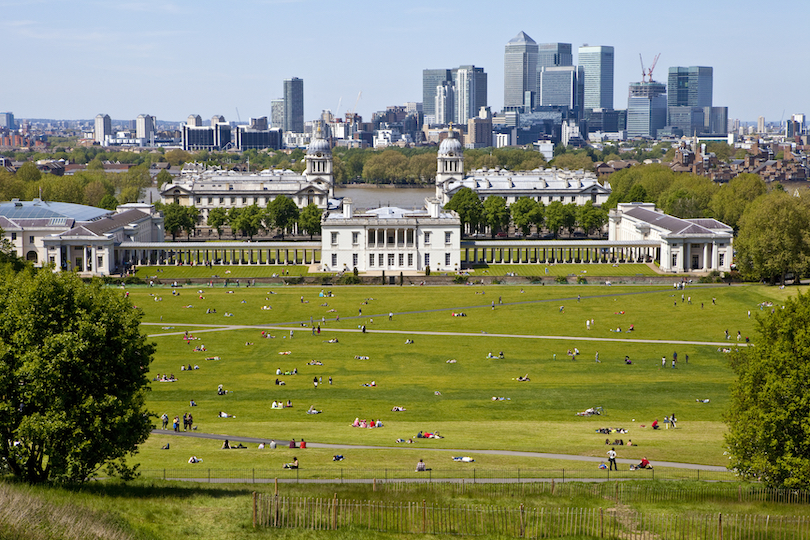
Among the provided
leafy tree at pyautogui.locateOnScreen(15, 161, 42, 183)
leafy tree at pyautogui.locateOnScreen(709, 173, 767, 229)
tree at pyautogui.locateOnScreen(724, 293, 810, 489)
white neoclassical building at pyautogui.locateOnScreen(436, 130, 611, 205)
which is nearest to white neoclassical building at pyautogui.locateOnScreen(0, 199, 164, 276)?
leafy tree at pyautogui.locateOnScreen(15, 161, 42, 183)


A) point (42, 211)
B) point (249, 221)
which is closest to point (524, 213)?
point (249, 221)

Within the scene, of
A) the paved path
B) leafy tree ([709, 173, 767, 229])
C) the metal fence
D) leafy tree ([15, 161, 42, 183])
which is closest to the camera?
the metal fence

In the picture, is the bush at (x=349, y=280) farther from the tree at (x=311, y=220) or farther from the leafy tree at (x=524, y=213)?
the leafy tree at (x=524, y=213)

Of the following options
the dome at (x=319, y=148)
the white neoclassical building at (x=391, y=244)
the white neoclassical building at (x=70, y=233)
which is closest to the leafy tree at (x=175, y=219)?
the white neoclassical building at (x=70, y=233)

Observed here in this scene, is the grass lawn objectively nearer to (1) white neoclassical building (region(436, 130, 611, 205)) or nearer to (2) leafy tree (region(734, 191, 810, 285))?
(2) leafy tree (region(734, 191, 810, 285))

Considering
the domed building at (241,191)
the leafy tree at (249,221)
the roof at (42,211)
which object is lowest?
the leafy tree at (249,221)

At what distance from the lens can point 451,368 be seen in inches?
2424

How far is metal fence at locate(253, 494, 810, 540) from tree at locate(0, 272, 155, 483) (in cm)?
558

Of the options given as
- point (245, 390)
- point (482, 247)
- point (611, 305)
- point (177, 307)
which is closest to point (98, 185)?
point (482, 247)

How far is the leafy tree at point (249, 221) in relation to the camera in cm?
12888

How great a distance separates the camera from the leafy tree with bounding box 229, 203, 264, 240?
12888 cm

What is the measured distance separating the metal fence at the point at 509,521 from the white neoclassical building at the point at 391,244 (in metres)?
80.1

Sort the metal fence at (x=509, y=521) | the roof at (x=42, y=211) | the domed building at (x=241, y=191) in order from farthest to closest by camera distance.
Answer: the domed building at (x=241, y=191) → the roof at (x=42, y=211) → the metal fence at (x=509, y=521)

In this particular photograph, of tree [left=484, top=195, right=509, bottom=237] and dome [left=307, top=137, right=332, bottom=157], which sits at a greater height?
dome [left=307, top=137, right=332, bottom=157]
